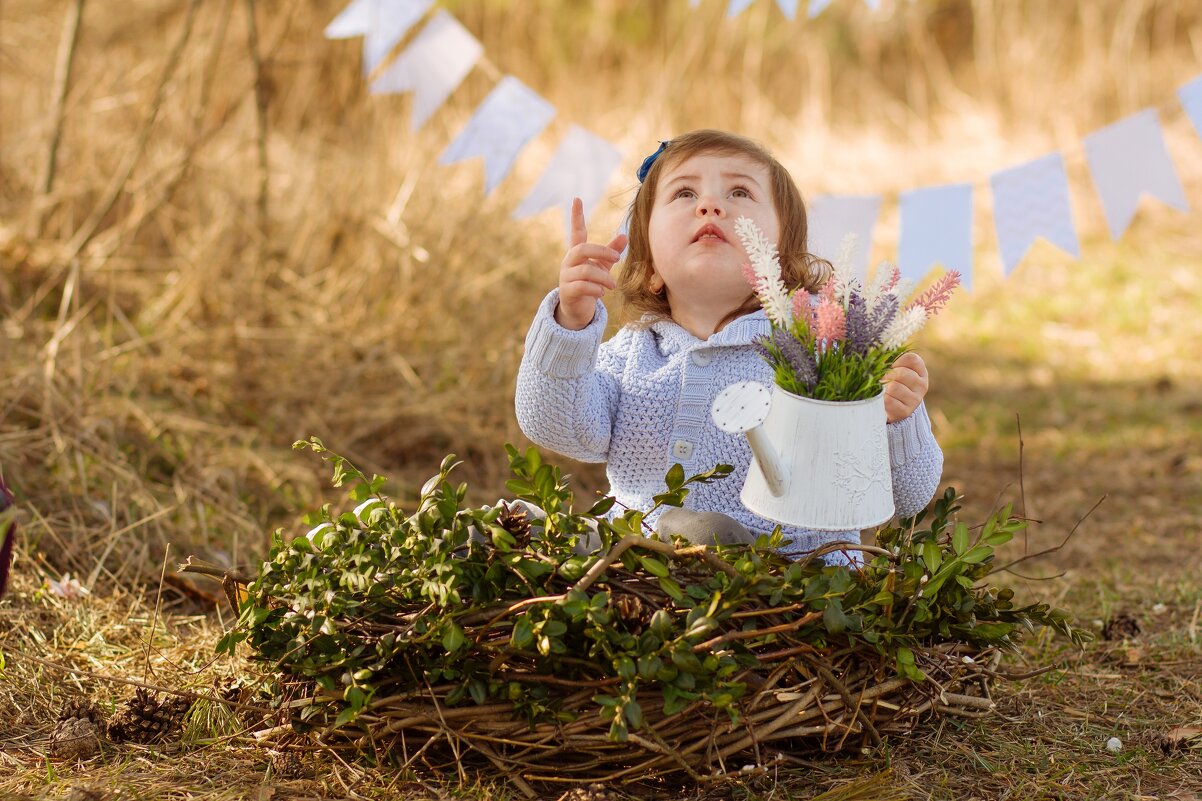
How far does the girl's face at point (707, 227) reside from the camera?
2076mm

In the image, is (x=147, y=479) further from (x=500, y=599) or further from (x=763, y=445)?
(x=763, y=445)

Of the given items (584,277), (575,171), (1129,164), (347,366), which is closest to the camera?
(584,277)

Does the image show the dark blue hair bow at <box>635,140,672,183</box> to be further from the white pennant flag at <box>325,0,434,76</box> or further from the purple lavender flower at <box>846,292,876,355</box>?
the white pennant flag at <box>325,0,434,76</box>

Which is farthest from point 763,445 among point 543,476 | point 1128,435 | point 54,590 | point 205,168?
point 1128,435

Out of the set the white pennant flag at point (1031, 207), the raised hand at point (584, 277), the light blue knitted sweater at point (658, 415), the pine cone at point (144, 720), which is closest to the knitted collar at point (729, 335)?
the light blue knitted sweater at point (658, 415)

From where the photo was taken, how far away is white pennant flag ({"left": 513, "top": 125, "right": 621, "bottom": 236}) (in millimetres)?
3404

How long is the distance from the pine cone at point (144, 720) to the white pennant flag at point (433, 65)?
2.01 m

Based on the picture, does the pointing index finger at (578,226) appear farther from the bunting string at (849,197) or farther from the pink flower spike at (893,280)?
the bunting string at (849,197)

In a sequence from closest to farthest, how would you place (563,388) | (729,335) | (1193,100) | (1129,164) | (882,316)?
(882,316) → (563,388) → (729,335) → (1193,100) → (1129,164)

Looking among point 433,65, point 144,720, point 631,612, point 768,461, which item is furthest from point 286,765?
point 433,65

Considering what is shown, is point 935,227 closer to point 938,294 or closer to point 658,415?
point 658,415

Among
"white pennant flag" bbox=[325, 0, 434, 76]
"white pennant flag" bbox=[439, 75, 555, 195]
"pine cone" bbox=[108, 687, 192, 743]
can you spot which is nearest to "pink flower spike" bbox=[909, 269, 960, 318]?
"pine cone" bbox=[108, 687, 192, 743]

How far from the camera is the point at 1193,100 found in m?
3.09

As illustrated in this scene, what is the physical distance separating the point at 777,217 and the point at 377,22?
1.64 metres
